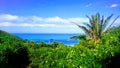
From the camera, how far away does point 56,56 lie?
45.1 feet

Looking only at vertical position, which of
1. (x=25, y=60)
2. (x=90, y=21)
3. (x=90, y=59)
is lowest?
(x=25, y=60)

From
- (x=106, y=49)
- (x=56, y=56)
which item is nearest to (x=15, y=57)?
(x=56, y=56)

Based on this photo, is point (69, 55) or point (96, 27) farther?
point (96, 27)

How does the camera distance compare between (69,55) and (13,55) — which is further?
(13,55)

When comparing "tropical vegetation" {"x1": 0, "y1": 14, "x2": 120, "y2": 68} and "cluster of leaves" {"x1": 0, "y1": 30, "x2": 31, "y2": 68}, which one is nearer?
"tropical vegetation" {"x1": 0, "y1": 14, "x2": 120, "y2": 68}

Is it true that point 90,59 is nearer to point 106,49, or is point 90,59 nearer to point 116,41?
point 106,49

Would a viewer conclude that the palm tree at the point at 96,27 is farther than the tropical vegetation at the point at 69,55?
Yes

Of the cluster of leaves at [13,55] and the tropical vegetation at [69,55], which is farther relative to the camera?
the cluster of leaves at [13,55]

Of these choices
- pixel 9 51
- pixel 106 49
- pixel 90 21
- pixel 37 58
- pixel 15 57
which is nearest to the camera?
pixel 106 49

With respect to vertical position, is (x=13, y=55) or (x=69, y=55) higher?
(x=69, y=55)

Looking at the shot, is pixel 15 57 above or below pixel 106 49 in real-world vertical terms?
below

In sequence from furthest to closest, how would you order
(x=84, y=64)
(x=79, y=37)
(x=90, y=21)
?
(x=79, y=37)
(x=90, y=21)
(x=84, y=64)

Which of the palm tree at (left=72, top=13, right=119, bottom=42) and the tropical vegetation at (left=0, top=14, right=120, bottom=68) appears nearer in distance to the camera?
the tropical vegetation at (left=0, top=14, right=120, bottom=68)

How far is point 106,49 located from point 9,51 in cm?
960
